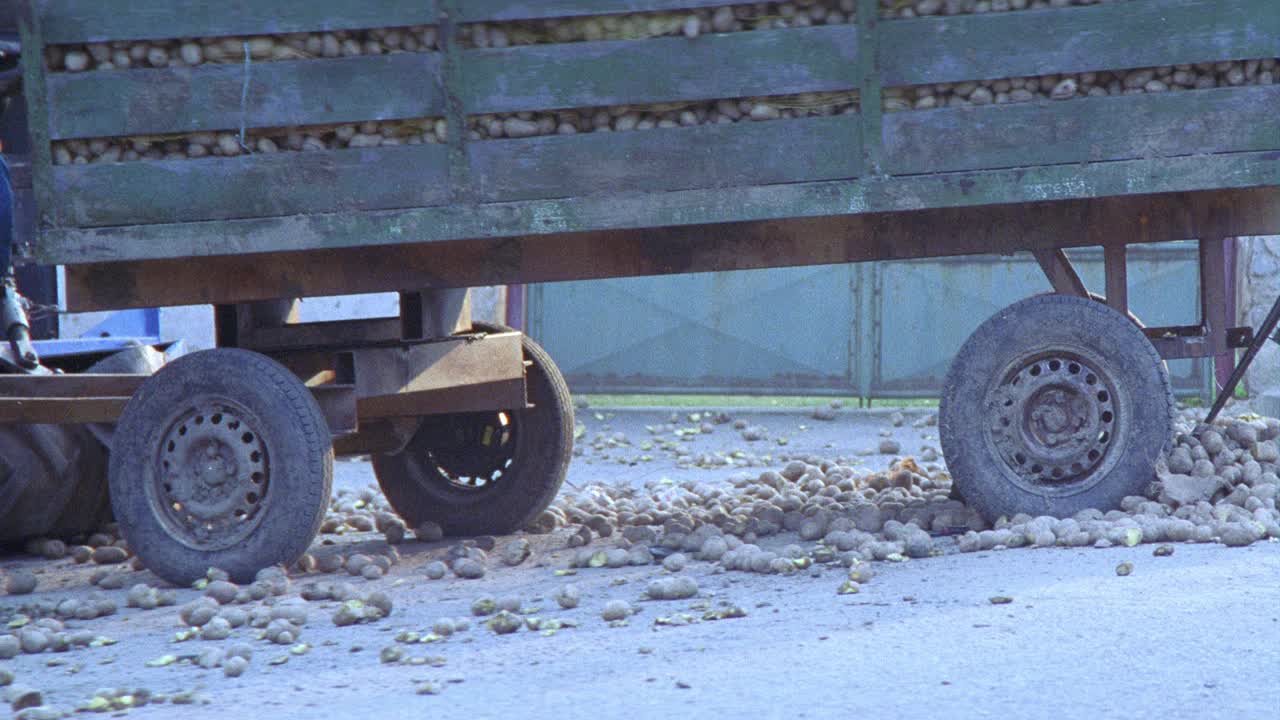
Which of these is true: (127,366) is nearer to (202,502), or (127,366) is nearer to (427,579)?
(202,502)

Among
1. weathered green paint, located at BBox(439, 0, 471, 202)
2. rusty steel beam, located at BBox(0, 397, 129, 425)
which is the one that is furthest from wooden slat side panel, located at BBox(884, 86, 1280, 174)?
rusty steel beam, located at BBox(0, 397, 129, 425)

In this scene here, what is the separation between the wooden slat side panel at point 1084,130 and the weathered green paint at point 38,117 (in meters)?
2.67

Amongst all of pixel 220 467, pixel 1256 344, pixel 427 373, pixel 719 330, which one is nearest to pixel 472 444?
pixel 427 373

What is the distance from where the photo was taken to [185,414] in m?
4.86

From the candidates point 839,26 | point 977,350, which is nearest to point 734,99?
point 839,26

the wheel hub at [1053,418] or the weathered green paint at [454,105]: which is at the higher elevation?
the weathered green paint at [454,105]

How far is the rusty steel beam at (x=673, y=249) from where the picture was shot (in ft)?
16.3

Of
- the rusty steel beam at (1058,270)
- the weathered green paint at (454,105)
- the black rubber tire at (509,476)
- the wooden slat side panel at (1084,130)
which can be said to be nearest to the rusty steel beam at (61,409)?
the black rubber tire at (509,476)

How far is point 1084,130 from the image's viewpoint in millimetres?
4676

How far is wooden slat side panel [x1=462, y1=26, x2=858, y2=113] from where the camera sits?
4652mm

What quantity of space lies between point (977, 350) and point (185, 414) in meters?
2.61

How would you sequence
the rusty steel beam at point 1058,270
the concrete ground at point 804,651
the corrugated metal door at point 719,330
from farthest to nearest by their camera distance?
the corrugated metal door at point 719,330 → the rusty steel beam at point 1058,270 → the concrete ground at point 804,651

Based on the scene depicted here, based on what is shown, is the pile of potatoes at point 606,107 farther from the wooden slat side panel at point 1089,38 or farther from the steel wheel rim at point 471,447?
the steel wheel rim at point 471,447

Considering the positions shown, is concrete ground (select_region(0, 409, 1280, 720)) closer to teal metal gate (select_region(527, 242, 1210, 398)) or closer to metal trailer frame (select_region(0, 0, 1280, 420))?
metal trailer frame (select_region(0, 0, 1280, 420))
